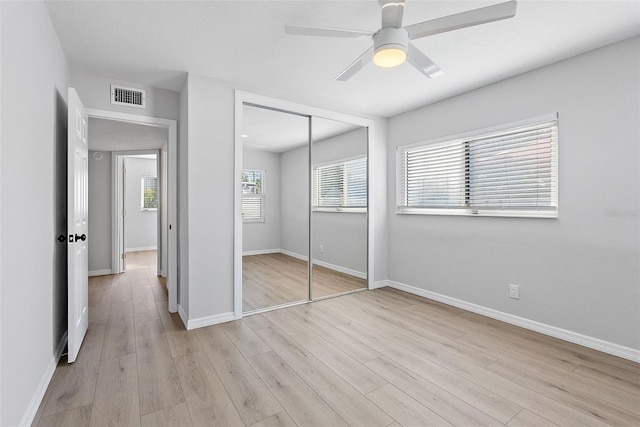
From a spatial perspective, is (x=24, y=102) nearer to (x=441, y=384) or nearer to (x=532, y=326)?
(x=441, y=384)

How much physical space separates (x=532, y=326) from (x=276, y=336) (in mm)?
2375

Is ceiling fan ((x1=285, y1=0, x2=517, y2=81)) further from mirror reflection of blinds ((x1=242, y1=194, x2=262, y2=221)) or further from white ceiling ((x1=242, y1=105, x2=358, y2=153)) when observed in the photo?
A: mirror reflection of blinds ((x1=242, y1=194, x2=262, y2=221))

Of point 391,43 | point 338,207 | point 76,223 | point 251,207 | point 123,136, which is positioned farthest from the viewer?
point 123,136

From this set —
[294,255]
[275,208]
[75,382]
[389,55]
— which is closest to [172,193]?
[275,208]

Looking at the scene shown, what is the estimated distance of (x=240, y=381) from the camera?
2.00 metres

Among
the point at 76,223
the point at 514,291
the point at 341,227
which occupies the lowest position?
the point at 514,291

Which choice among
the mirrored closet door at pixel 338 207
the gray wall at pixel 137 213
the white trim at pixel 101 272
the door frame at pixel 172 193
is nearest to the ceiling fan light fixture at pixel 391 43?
the mirrored closet door at pixel 338 207

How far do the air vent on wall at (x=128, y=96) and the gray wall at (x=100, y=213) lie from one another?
276 cm

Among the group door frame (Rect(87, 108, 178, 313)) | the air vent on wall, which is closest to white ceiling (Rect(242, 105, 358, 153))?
door frame (Rect(87, 108, 178, 313))

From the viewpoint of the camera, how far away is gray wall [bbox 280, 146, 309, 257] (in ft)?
12.3

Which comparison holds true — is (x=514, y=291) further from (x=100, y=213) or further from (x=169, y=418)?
(x=100, y=213)

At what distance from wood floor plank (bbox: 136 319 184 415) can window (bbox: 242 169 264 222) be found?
1.42 metres

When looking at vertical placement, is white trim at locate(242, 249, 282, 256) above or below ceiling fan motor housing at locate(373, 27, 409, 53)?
below

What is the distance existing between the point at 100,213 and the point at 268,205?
135 inches
